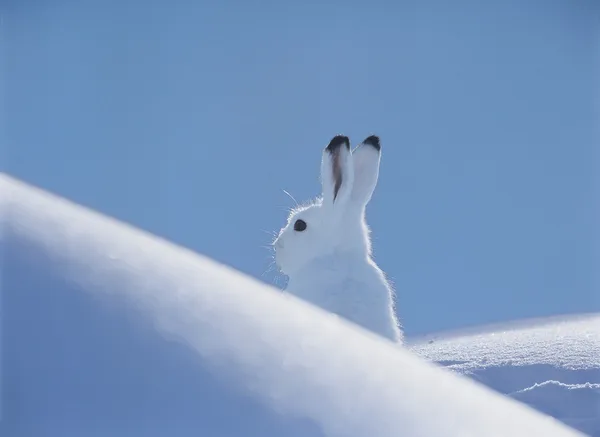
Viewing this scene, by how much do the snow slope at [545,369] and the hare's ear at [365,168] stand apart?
Answer: 3.53 feet

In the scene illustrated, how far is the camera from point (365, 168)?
15.5 feet

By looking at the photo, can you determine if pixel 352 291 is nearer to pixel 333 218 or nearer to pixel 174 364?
pixel 333 218

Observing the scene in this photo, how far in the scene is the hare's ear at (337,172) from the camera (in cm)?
443

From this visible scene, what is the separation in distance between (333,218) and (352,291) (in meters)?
0.77

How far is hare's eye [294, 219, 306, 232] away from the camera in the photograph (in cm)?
451

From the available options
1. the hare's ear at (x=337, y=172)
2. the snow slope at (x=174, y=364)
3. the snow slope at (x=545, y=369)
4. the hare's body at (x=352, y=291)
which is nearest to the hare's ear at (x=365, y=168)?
the hare's ear at (x=337, y=172)

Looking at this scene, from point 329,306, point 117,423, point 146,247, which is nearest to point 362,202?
point 329,306

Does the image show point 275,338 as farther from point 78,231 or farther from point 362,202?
point 362,202

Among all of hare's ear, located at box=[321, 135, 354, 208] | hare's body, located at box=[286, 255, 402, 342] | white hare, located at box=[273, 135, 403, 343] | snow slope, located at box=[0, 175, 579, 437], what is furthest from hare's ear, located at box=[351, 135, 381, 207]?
snow slope, located at box=[0, 175, 579, 437]

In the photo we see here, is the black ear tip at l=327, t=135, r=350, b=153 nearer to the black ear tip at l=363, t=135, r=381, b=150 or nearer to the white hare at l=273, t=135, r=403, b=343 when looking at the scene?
the white hare at l=273, t=135, r=403, b=343

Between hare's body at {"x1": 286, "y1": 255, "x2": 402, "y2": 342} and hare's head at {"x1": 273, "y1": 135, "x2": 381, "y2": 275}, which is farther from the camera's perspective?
hare's head at {"x1": 273, "y1": 135, "x2": 381, "y2": 275}

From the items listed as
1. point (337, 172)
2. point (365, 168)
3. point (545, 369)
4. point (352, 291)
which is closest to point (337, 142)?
point (337, 172)

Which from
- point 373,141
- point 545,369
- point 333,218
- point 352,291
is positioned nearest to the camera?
point 352,291

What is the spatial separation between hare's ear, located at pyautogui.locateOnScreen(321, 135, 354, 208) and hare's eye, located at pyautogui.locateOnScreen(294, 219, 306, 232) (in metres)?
0.16
